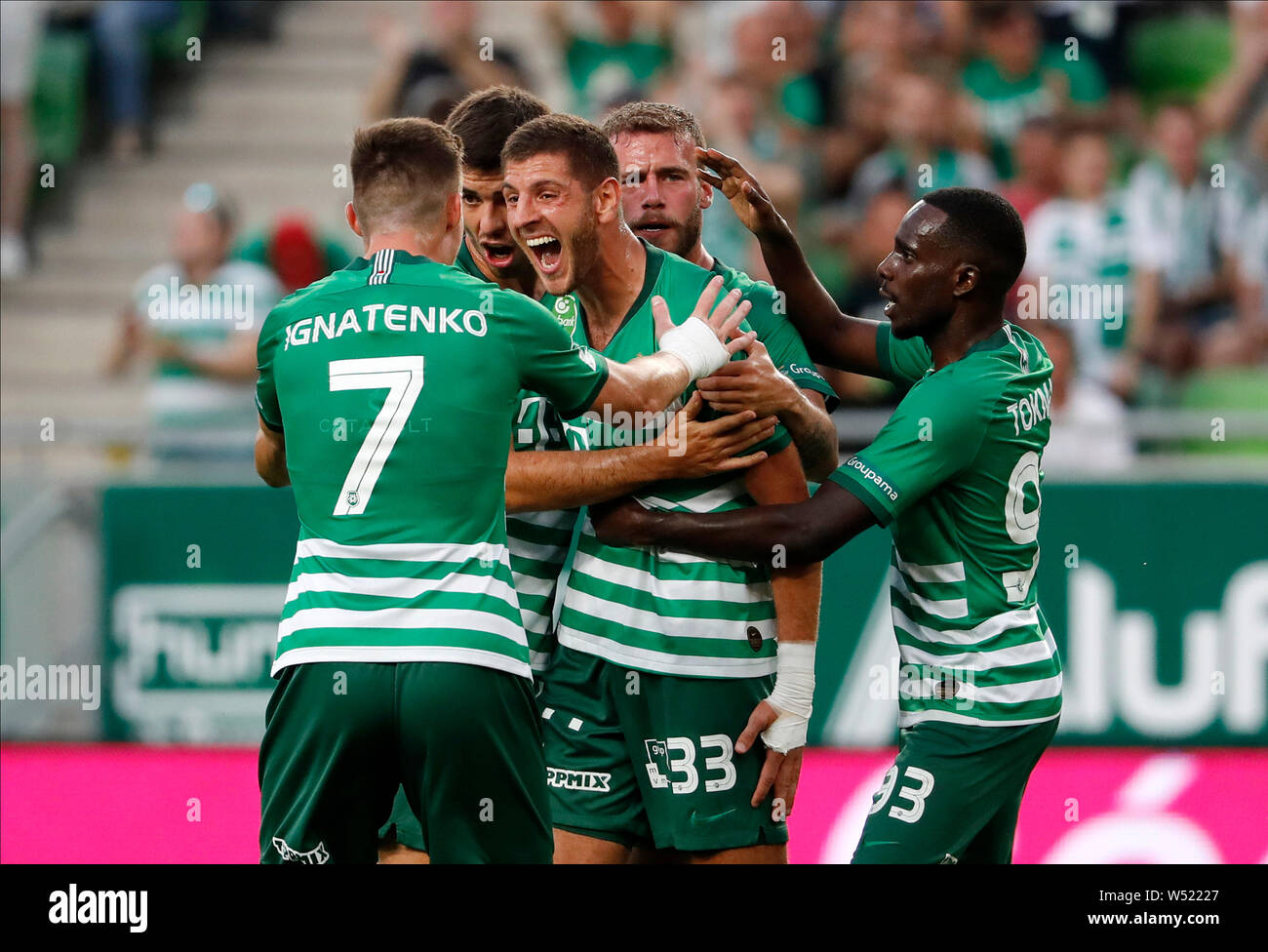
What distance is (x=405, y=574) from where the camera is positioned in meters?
3.62

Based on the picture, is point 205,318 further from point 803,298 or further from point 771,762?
point 771,762

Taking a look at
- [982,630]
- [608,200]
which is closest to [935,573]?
[982,630]

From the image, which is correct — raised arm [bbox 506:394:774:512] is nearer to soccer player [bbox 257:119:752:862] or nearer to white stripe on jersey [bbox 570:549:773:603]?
white stripe on jersey [bbox 570:549:773:603]

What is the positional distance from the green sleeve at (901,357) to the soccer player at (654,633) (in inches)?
23.4

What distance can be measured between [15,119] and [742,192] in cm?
788

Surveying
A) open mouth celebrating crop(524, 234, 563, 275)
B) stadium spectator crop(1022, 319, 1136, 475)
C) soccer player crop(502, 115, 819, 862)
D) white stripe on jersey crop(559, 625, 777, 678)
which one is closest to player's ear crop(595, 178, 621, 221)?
soccer player crop(502, 115, 819, 862)

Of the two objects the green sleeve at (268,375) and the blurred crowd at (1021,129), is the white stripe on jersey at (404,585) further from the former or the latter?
the blurred crowd at (1021,129)

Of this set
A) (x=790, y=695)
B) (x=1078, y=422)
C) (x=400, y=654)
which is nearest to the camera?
(x=400, y=654)

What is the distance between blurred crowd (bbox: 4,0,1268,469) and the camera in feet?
29.0

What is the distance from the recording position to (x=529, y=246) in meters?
4.18

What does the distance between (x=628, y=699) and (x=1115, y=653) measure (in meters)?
3.52

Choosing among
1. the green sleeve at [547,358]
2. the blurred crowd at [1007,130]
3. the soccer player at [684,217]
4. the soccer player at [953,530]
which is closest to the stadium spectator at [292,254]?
the blurred crowd at [1007,130]

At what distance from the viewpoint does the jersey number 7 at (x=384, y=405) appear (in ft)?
11.9
